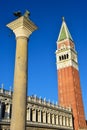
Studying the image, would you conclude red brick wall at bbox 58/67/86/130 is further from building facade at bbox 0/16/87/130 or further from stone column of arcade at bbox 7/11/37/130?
stone column of arcade at bbox 7/11/37/130

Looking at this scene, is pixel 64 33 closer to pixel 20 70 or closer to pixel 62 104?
pixel 62 104

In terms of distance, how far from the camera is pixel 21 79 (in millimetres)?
9633

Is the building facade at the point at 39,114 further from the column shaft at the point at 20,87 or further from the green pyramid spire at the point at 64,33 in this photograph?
the green pyramid spire at the point at 64,33

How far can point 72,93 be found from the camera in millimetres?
58156

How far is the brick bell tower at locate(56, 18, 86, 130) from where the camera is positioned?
5709 cm

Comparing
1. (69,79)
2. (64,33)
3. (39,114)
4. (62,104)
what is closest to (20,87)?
(39,114)

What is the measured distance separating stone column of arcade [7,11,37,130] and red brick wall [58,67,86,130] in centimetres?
4839

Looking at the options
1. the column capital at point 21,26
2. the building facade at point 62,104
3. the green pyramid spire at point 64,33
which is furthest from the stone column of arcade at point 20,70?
the green pyramid spire at point 64,33

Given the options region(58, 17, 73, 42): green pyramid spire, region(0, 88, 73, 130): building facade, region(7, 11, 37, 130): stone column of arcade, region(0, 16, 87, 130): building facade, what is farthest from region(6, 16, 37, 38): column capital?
region(58, 17, 73, 42): green pyramid spire

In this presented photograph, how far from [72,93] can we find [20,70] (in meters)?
49.8

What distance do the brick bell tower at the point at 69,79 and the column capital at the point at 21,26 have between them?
48352 millimetres

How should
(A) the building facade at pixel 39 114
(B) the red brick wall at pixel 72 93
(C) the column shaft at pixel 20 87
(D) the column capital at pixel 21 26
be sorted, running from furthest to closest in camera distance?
(B) the red brick wall at pixel 72 93 < (A) the building facade at pixel 39 114 < (D) the column capital at pixel 21 26 < (C) the column shaft at pixel 20 87

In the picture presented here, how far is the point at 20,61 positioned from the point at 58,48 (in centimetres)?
5708

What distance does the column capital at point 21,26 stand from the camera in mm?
10312
